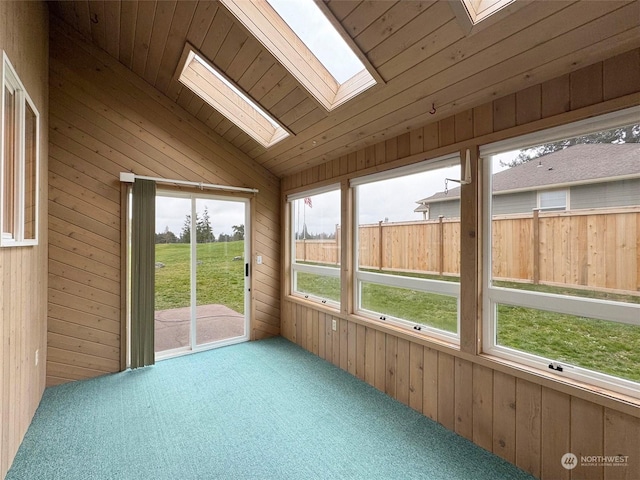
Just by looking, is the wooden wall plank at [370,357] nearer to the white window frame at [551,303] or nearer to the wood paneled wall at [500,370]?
the wood paneled wall at [500,370]

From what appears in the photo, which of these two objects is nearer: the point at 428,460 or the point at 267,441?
the point at 428,460

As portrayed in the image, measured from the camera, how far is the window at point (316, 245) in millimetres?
3441

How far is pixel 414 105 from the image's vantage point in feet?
7.18

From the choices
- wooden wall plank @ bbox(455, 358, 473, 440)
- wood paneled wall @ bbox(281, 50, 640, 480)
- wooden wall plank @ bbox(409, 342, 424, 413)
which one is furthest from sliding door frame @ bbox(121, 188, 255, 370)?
wooden wall plank @ bbox(455, 358, 473, 440)

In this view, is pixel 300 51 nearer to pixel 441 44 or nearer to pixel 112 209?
pixel 441 44

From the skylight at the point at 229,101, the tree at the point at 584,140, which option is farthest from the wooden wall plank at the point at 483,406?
the skylight at the point at 229,101

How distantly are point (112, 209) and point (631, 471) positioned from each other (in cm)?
433

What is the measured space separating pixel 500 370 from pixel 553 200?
112cm

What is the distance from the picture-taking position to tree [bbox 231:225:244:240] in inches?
156

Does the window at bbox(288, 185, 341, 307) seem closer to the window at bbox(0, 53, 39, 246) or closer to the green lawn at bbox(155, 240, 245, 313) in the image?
the green lawn at bbox(155, 240, 245, 313)

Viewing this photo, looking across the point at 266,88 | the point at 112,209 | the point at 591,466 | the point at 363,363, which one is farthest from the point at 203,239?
the point at 591,466

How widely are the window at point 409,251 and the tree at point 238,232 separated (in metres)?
1.74

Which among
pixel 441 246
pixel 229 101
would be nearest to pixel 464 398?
pixel 441 246

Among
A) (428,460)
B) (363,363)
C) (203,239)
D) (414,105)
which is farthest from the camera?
(203,239)
